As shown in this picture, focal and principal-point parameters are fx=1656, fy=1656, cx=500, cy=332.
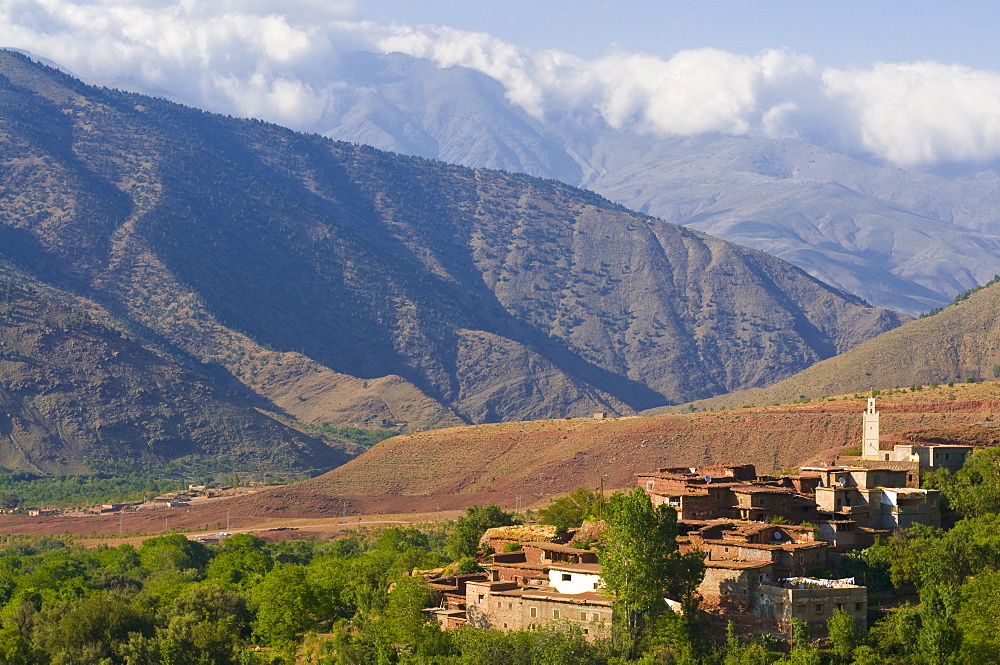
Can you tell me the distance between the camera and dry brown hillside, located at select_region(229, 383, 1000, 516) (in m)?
127

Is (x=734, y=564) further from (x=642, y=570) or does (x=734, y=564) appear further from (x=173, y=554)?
(x=173, y=554)

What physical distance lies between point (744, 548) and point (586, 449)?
84.4m

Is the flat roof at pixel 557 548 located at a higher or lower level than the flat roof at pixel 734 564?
higher

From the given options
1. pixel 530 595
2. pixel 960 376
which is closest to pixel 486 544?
pixel 530 595

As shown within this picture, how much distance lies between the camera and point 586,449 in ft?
486

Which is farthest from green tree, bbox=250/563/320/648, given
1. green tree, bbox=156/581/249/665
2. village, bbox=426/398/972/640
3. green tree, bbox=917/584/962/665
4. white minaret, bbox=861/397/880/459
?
white minaret, bbox=861/397/880/459

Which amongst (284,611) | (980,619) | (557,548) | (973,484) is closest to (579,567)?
(557,548)

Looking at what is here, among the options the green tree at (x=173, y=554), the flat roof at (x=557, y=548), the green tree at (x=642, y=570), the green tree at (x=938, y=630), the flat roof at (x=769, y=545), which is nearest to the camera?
the green tree at (x=938, y=630)

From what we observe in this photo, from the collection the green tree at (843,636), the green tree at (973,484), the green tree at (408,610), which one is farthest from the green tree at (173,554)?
the green tree at (843,636)

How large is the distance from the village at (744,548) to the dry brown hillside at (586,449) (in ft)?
106

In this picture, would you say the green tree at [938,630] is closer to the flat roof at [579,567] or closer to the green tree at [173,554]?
the flat roof at [579,567]

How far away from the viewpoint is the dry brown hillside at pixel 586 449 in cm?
12694

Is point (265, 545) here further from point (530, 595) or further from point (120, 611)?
point (530, 595)

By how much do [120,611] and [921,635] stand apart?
3646 centimetres
